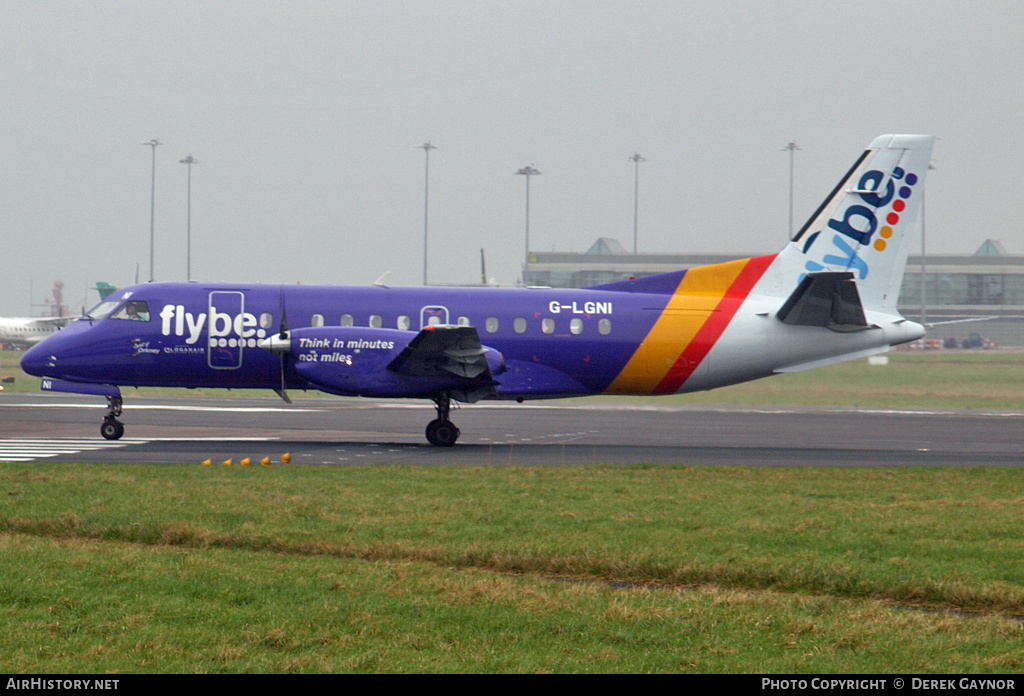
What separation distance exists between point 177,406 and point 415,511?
75.4ft

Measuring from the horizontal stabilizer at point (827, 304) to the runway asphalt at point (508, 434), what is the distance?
3002 mm

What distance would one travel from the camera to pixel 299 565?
401 inches

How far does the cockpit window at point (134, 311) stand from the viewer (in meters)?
23.2

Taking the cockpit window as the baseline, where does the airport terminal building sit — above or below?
above

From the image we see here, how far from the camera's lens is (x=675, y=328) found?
23750 millimetres

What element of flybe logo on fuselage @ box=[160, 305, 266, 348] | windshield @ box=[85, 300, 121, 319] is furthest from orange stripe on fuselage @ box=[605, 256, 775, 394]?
windshield @ box=[85, 300, 121, 319]

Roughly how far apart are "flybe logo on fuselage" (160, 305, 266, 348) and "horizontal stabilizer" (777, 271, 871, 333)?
12.4 metres

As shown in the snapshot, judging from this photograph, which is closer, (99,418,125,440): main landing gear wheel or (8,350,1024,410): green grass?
(99,418,125,440): main landing gear wheel

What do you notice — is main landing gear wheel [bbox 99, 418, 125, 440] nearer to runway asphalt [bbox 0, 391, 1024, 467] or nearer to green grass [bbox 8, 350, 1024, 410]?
runway asphalt [bbox 0, 391, 1024, 467]

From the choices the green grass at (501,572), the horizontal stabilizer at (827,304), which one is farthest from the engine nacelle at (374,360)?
the horizontal stabilizer at (827,304)

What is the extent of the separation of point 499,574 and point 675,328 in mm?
14342

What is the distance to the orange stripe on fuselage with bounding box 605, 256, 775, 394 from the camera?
2372 cm

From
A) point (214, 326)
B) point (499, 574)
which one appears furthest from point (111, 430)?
point (499, 574)
